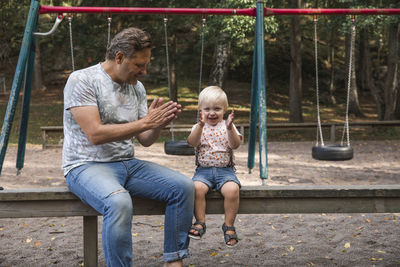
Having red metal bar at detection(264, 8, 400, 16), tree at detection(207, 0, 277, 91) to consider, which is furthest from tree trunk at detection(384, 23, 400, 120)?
red metal bar at detection(264, 8, 400, 16)

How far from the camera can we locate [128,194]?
2.47m

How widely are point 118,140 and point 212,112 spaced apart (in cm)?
83

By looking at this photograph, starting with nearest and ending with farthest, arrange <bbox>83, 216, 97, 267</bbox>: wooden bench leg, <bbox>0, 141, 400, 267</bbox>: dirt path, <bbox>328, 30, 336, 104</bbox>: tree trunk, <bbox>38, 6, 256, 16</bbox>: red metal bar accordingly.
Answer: <bbox>83, 216, 97, 267</bbox>: wooden bench leg < <bbox>0, 141, 400, 267</bbox>: dirt path < <bbox>38, 6, 256, 16</bbox>: red metal bar < <bbox>328, 30, 336, 104</bbox>: tree trunk

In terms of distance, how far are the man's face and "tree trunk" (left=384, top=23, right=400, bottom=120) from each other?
11525mm

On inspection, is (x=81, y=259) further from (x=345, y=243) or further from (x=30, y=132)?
(x=30, y=132)

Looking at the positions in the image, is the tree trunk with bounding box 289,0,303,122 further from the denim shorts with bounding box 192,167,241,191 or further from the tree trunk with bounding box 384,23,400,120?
the denim shorts with bounding box 192,167,241,191

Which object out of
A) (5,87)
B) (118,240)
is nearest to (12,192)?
(118,240)

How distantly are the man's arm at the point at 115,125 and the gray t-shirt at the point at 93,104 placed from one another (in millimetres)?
66

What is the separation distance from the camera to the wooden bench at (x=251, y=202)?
2.76 m

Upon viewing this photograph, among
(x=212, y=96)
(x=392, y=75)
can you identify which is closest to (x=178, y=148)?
(x=212, y=96)

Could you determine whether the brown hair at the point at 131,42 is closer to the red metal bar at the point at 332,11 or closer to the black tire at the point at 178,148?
the red metal bar at the point at 332,11

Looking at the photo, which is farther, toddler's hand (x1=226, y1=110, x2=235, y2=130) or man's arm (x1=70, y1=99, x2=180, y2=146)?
toddler's hand (x1=226, y1=110, x2=235, y2=130)

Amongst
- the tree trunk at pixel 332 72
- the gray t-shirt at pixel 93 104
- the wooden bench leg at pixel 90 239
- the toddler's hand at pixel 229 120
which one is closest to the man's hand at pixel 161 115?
the gray t-shirt at pixel 93 104

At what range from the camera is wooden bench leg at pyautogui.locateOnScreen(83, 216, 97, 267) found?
2.90m
